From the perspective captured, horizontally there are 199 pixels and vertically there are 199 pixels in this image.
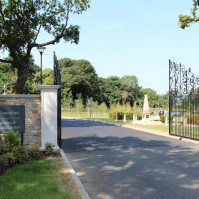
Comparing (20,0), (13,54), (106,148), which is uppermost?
(20,0)

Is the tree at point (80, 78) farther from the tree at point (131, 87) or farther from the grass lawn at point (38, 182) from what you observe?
the grass lawn at point (38, 182)

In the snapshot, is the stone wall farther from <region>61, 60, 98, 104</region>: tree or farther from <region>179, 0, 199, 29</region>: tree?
<region>61, 60, 98, 104</region>: tree

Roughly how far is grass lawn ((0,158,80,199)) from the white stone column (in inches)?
101

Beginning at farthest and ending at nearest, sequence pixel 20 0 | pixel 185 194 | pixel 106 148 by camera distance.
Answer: pixel 20 0 < pixel 106 148 < pixel 185 194

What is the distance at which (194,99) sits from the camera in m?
16.3

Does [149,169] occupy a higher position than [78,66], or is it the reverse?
[78,66]

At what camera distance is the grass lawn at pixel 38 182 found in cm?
563

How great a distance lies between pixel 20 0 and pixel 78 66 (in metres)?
62.5

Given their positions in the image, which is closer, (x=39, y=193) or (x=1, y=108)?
(x=39, y=193)

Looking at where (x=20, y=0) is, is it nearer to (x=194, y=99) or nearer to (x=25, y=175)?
(x=194, y=99)

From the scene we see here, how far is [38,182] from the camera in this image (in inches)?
258

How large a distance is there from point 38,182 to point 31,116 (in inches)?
205

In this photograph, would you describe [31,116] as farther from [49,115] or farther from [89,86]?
[89,86]

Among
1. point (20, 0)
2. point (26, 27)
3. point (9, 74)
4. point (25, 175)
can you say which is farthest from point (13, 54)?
point (9, 74)
